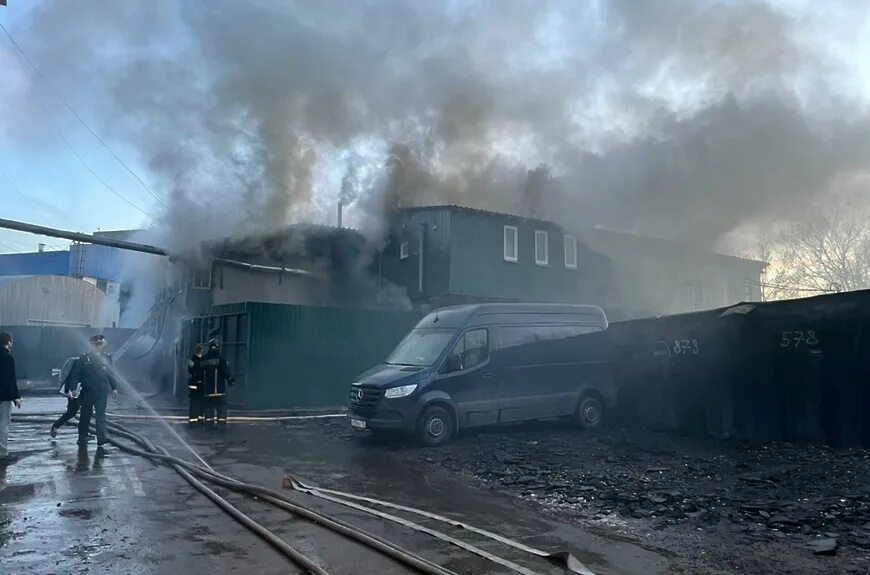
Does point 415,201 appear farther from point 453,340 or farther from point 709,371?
point 709,371

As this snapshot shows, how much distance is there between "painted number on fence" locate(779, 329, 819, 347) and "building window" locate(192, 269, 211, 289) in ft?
56.5

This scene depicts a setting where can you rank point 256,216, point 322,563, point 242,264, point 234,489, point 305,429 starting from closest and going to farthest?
1. point 322,563
2. point 234,489
3. point 305,429
4. point 256,216
5. point 242,264

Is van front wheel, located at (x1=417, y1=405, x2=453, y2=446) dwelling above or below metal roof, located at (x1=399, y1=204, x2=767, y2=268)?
below

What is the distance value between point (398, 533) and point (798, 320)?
6.66 metres

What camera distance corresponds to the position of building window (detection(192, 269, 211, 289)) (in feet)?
70.7

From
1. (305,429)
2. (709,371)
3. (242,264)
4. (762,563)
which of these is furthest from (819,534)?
(242,264)

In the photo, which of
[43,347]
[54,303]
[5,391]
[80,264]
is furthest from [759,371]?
[80,264]

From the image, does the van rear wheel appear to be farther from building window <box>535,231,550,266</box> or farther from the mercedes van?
building window <box>535,231,550,266</box>

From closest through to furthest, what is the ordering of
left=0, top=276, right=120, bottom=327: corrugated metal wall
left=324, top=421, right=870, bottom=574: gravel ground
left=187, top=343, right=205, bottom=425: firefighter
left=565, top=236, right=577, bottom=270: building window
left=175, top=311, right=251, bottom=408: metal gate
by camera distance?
1. left=324, top=421, right=870, bottom=574: gravel ground
2. left=187, top=343, right=205, bottom=425: firefighter
3. left=175, top=311, right=251, bottom=408: metal gate
4. left=565, top=236, right=577, bottom=270: building window
5. left=0, top=276, right=120, bottom=327: corrugated metal wall

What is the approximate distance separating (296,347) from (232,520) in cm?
1111

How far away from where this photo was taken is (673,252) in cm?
2212

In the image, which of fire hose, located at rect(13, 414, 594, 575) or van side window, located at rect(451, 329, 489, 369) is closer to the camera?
fire hose, located at rect(13, 414, 594, 575)

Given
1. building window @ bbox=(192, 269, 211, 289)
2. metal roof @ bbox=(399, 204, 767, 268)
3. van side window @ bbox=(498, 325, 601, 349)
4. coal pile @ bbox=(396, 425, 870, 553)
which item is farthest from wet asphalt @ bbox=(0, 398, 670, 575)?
metal roof @ bbox=(399, 204, 767, 268)

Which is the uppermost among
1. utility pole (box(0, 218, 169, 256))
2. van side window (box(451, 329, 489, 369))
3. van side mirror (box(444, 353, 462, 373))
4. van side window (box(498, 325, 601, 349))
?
utility pole (box(0, 218, 169, 256))
